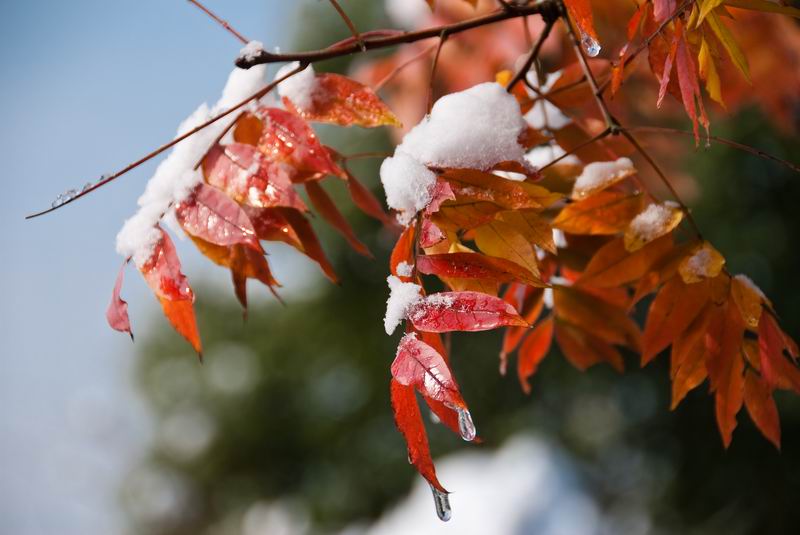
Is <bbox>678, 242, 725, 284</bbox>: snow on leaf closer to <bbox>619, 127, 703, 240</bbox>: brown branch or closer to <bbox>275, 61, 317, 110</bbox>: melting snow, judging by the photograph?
<bbox>619, 127, 703, 240</bbox>: brown branch

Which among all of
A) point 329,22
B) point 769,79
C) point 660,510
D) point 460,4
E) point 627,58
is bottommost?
point 660,510

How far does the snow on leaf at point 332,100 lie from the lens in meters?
0.51

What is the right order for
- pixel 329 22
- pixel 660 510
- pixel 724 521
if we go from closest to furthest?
1. pixel 724 521
2. pixel 660 510
3. pixel 329 22

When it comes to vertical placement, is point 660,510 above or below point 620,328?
below

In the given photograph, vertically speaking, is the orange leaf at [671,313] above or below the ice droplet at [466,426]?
below

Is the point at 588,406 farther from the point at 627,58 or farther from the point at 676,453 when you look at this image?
the point at 627,58

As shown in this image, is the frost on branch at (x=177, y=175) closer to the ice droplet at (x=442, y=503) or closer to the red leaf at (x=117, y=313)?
the red leaf at (x=117, y=313)

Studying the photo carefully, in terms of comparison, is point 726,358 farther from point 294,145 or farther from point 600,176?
point 294,145

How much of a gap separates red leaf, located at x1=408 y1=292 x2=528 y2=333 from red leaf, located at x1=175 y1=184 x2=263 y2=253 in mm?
130

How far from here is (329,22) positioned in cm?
548

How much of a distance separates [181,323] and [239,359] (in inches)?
232

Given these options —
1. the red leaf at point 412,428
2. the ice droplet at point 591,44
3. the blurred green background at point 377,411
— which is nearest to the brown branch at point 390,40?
the ice droplet at point 591,44

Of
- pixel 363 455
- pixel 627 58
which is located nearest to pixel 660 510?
pixel 363 455

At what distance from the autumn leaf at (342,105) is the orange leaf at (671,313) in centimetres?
24
